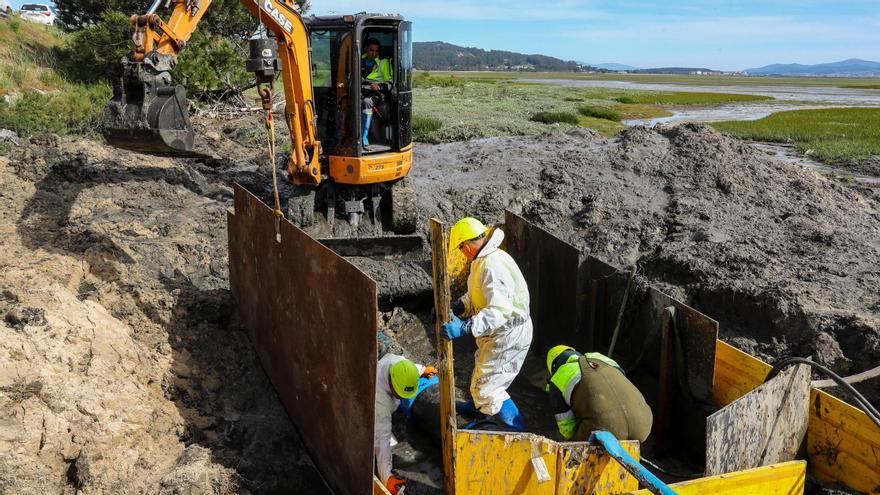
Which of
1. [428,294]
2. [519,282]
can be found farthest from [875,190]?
[519,282]

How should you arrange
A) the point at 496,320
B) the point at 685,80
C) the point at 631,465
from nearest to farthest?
the point at 631,465, the point at 496,320, the point at 685,80

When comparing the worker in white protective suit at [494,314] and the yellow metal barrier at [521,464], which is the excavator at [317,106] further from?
the yellow metal barrier at [521,464]

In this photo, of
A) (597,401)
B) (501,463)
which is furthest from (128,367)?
(597,401)

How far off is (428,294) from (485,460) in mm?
4027

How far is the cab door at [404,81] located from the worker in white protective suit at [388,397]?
428 centimetres

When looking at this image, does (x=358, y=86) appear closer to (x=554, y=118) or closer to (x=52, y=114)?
(x=52, y=114)

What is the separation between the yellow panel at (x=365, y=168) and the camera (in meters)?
8.02

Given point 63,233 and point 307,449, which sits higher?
point 63,233

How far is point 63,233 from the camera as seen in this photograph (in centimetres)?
796

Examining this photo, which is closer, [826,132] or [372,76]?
[372,76]

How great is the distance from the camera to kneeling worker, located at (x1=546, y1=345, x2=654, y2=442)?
4441 mm

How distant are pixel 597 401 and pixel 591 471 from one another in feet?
1.84

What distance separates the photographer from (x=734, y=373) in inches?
196

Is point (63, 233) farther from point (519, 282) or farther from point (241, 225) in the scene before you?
point (519, 282)
